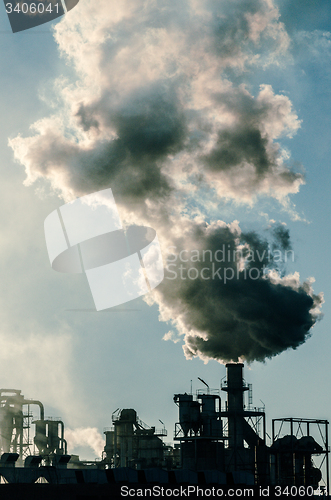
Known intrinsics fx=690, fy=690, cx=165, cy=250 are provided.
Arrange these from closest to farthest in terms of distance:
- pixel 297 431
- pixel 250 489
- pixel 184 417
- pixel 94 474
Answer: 1. pixel 94 474
2. pixel 250 489
3. pixel 184 417
4. pixel 297 431

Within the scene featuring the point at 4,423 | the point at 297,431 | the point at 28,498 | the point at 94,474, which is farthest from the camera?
the point at 4,423

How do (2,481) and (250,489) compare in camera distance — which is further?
(250,489)

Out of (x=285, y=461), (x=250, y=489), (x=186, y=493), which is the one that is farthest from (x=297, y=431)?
(x=186, y=493)

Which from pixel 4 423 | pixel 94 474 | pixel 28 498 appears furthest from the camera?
pixel 4 423

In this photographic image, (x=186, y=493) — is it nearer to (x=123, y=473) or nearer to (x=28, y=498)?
(x=123, y=473)

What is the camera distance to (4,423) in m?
60.3

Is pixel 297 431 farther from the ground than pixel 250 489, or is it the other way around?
pixel 297 431

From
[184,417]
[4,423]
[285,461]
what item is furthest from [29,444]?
[285,461]

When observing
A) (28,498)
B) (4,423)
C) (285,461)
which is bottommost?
(28,498)

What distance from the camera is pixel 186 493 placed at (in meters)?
40.9

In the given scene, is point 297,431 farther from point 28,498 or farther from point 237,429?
point 28,498

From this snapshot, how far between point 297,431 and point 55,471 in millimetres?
21266

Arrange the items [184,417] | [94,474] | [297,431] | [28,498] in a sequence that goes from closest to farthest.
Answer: [28,498] < [94,474] < [184,417] < [297,431]

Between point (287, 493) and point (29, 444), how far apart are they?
25.1m
